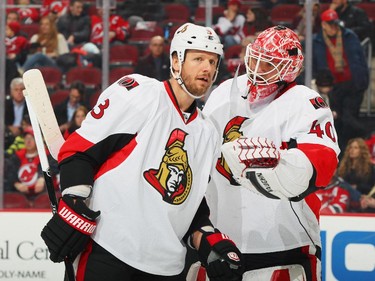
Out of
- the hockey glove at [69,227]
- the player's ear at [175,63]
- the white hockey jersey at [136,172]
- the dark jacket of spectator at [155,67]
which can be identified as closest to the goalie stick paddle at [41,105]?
the white hockey jersey at [136,172]

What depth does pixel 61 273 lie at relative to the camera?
164 inches

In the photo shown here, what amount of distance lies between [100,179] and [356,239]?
1.67 metres

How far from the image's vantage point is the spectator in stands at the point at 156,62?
566 centimetres

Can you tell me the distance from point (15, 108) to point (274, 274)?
2.86 meters

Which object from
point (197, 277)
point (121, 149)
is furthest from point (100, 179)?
point (197, 277)

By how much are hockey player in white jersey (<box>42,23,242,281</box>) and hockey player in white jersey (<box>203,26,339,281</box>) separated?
25cm

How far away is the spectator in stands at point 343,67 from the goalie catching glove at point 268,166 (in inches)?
107

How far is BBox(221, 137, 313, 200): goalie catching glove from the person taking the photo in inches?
106

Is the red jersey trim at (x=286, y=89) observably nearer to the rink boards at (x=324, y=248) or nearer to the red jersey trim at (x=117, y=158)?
the red jersey trim at (x=117, y=158)

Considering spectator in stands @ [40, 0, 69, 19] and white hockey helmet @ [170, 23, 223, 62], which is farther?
spectator in stands @ [40, 0, 69, 19]

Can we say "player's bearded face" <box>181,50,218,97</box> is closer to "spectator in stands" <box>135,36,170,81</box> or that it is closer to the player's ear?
the player's ear

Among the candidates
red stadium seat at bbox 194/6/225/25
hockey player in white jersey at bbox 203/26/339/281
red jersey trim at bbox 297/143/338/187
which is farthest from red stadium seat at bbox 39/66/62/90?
red jersey trim at bbox 297/143/338/187

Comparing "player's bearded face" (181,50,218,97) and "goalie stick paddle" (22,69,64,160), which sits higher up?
"player's bearded face" (181,50,218,97)

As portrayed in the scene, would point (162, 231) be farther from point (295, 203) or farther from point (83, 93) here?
point (83, 93)
